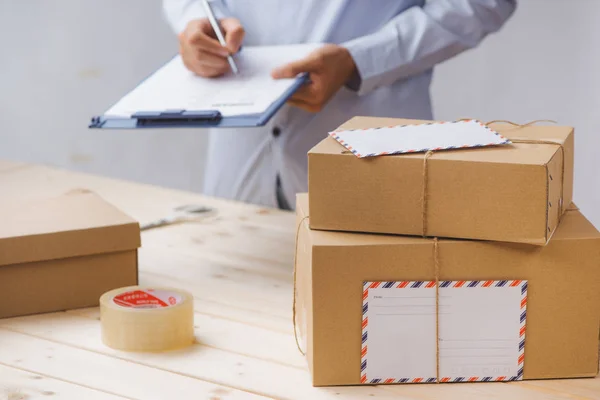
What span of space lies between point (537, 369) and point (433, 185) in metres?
0.25

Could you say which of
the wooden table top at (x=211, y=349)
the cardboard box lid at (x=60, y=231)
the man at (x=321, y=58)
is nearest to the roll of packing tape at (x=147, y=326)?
the wooden table top at (x=211, y=349)

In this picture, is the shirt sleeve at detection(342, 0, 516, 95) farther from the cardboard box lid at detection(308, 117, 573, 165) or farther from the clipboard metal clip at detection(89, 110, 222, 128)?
the cardboard box lid at detection(308, 117, 573, 165)

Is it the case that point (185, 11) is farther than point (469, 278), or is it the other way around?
point (185, 11)

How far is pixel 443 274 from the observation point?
931mm

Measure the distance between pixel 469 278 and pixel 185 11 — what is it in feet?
3.20

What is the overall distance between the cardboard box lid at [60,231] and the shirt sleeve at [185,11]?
54cm

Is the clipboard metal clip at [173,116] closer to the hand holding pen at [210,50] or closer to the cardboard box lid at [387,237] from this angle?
the hand holding pen at [210,50]

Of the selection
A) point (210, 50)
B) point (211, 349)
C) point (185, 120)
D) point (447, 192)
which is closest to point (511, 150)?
point (447, 192)

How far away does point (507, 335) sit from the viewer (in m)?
0.96

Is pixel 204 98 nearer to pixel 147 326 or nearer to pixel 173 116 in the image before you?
pixel 173 116

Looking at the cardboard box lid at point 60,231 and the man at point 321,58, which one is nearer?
the cardboard box lid at point 60,231

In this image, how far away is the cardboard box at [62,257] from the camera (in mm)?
1142

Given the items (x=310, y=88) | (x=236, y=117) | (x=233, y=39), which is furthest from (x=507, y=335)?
(x=233, y=39)

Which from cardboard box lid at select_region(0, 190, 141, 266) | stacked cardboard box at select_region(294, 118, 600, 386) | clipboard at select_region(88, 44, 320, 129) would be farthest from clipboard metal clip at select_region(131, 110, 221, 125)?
stacked cardboard box at select_region(294, 118, 600, 386)
